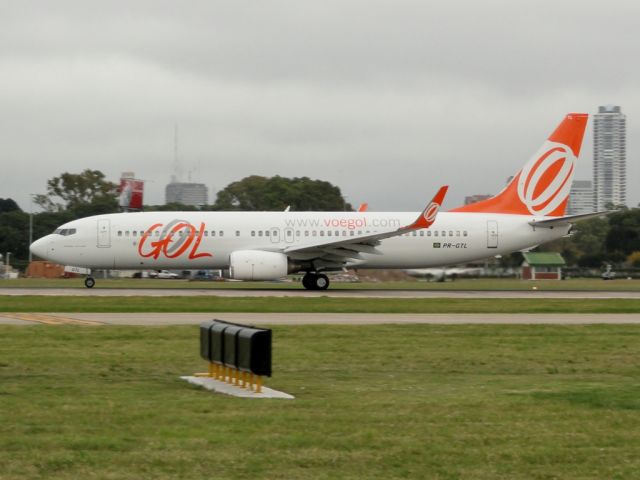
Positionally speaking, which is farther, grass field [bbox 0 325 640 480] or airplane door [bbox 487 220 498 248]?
airplane door [bbox 487 220 498 248]

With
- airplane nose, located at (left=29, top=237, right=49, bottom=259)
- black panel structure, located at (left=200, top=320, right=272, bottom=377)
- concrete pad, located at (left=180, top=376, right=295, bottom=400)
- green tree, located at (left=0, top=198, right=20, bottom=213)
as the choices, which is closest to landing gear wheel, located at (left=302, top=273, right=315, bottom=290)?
airplane nose, located at (left=29, top=237, right=49, bottom=259)

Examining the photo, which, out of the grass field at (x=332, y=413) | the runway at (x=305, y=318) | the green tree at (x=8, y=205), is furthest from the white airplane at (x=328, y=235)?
the green tree at (x=8, y=205)

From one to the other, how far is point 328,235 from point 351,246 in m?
2.06

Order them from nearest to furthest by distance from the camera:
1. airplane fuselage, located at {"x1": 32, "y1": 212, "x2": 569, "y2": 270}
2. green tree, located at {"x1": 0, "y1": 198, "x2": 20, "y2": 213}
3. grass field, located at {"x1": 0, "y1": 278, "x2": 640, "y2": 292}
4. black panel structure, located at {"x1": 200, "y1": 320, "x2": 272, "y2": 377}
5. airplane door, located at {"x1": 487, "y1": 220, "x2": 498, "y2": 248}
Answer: black panel structure, located at {"x1": 200, "y1": 320, "x2": 272, "y2": 377}, airplane fuselage, located at {"x1": 32, "y1": 212, "x2": 569, "y2": 270}, airplane door, located at {"x1": 487, "y1": 220, "x2": 498, "y2": 248}, grass field, located at {"x1": 0, "y1": 278, "x2": 640, "y2": 292}, green tree, located at {"x1": 0, "y1": 198, "x2": 20, "y2": 213}

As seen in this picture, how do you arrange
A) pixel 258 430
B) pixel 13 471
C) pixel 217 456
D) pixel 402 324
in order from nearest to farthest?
1. pixel 13 471
2. pixel 217 456
3. pixel 258 430
4. pixel 402 324

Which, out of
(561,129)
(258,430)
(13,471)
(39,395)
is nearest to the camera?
(13,471)

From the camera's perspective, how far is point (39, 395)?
571 inches

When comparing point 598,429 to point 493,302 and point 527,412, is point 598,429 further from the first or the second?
point 493,302

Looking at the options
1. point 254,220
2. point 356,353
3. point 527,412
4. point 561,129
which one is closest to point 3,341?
point 356,353

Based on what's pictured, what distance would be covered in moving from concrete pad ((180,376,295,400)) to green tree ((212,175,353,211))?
84061 mm

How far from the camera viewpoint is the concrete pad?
1484 cm

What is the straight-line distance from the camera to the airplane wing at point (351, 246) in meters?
43.9

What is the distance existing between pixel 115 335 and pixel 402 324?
7433 millimetres

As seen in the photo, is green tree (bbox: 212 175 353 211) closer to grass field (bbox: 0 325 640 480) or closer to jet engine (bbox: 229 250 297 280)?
jet engine (bbox: 229 250 297 280)
